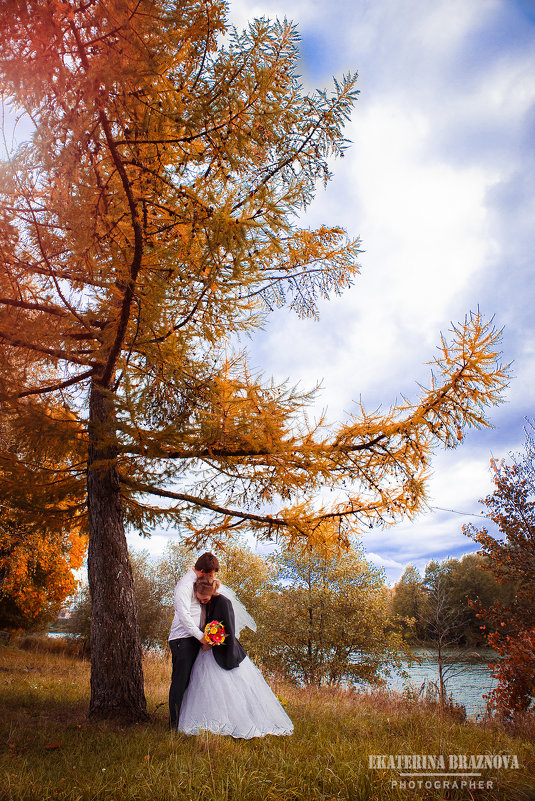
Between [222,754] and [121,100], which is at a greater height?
[121,100]

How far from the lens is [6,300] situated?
425 cm

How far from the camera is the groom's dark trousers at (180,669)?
4457 millimetres

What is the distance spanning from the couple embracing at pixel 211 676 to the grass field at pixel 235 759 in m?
0.28

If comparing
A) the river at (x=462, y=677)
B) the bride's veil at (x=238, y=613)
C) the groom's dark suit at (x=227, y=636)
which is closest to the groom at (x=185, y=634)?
the groom's dark suit at (x=227, y=636)

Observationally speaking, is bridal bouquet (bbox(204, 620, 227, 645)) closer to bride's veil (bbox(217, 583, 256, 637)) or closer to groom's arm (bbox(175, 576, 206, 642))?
Answer: groom's arm (bbox(175, 576, 206, 642))

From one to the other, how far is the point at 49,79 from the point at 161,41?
2.27 feet

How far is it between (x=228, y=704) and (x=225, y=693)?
10 cm

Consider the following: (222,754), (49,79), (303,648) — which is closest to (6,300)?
(49,79)

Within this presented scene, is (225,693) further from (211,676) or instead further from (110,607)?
(110,607)

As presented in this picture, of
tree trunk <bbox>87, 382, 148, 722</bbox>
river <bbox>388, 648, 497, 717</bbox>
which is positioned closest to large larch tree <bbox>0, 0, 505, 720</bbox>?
tree trunk <bbox>87, 382, 148, 722</bbox>

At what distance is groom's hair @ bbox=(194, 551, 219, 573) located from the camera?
4.85 metres

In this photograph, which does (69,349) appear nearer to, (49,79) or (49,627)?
(49,79)

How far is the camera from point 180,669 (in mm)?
4578

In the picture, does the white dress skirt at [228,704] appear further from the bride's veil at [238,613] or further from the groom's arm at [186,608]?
the bride's veil at [238,613]
